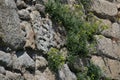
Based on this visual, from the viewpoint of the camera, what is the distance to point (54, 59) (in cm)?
548

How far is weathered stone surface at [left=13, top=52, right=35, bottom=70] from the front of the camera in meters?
4.89

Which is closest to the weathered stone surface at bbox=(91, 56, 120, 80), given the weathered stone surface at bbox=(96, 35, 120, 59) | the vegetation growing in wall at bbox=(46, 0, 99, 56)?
the weathered stone surface at bbox=(96, 35, 120, 59)

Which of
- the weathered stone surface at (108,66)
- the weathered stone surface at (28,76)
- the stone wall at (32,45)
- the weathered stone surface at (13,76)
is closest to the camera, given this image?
the weathered stone surface at (13,76)

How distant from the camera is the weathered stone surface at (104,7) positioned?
279 inches

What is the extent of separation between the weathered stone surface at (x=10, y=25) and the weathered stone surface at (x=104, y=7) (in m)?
2.28

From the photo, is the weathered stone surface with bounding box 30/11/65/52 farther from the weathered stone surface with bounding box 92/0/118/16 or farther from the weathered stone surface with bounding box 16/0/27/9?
the weathered stone surface with bounding box 92/0/118/16

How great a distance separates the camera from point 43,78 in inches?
206

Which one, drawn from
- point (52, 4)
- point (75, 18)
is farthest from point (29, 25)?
point (75, 18)

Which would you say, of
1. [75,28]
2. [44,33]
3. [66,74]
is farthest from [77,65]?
[44,33]

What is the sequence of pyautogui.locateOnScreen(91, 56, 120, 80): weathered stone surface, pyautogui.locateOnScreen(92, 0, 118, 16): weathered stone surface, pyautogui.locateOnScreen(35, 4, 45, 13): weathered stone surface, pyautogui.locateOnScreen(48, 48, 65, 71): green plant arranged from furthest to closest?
pyautogui.locateOnScreen(92, 0, 118, 16): weathered stone surface, pyautogui.locateOnScreen(91, 56, 120, 80): weathered stone surface, pyautogui.locateOnScreen(35, 4, 45, 13): weathered stone surface, pyautogui.locateOnScreen(48, 48, 65, 71): green plant

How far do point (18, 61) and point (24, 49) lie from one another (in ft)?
0.80

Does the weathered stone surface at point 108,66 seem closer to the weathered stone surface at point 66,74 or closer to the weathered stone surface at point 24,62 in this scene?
the weathered stone surface at point 66,74

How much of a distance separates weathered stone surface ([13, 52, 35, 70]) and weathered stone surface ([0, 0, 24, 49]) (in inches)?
5.5

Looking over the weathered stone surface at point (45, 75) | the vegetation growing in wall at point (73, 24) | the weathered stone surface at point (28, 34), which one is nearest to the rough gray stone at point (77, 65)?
the vegetation growing in wall at point (73, 24)
